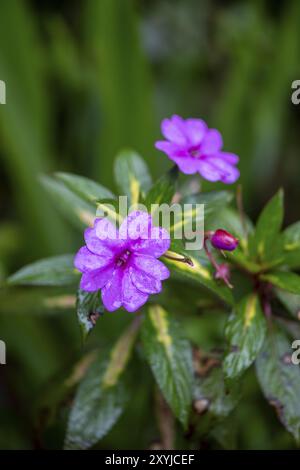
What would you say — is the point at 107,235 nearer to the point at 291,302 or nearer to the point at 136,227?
the point at 136,227

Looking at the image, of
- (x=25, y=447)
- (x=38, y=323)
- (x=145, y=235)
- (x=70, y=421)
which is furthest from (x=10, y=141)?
(x=145, y=235)

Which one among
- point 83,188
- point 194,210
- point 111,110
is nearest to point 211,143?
point 194,210

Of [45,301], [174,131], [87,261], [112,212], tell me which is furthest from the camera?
[45,301]

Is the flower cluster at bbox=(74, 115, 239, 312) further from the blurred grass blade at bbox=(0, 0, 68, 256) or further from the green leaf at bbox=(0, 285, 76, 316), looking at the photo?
the blurred grass blade at bbox=(0, 0, 68, 256)

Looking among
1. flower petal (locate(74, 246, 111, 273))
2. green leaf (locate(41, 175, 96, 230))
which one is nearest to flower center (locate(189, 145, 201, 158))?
green leaf (locate(41, 175, 96, 230))

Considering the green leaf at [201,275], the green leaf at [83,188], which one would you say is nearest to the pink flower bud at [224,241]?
the green leaf at [201,275]

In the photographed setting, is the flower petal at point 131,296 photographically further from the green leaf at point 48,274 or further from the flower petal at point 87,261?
the green leaf at point 48,274
